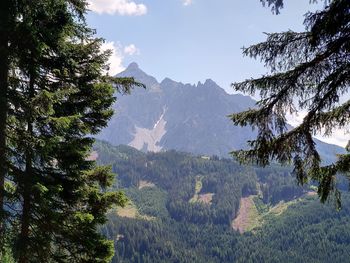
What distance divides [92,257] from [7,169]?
5.07 meters

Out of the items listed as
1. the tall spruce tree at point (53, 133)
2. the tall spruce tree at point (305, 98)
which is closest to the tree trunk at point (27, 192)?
the tall spruce tree at point (53, 133)

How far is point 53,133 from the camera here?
45.5 feet

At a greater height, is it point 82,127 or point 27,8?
point 27,8

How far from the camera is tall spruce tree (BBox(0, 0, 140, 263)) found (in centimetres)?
1208

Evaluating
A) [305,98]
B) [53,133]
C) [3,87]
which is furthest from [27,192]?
[305,98]

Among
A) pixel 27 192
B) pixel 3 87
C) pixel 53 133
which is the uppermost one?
pixel 3 87

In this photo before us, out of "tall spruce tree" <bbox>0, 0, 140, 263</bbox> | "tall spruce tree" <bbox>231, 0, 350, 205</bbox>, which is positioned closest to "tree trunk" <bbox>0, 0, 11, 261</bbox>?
"tall spruce tree" <bbox>0, 0, 140, 263</bbox>

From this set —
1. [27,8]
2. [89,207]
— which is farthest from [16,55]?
[89,207]

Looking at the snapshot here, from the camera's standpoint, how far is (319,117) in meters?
9.85

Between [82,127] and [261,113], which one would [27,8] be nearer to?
[82,127]

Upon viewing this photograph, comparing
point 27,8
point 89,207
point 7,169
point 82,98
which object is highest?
point 27,8

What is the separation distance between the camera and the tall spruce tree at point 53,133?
12.1 m

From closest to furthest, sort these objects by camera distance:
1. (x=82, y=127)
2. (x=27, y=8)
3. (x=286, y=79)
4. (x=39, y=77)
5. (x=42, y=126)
A: 1. (x=286, y=79)
2. (x=27, y=8)
3. (x=42, y=126)
4. (x=39, y=77)
5. (x=82, y=127)

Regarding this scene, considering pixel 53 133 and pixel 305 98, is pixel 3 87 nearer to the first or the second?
pixel 53 133
